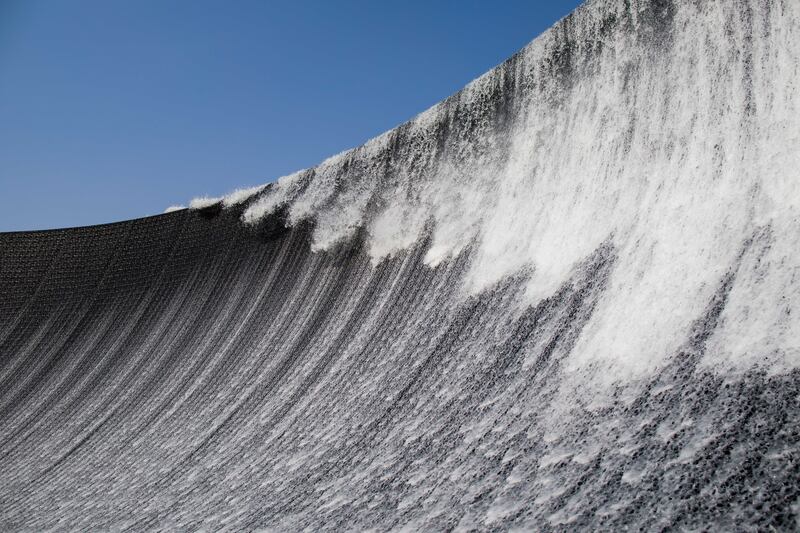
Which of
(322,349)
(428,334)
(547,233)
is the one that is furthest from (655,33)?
(322,349)

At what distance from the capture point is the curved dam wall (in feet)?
4.73

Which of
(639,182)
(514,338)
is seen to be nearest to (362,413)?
(514,338)

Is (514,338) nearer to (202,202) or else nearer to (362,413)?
(362,413)

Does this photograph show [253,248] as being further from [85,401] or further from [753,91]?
[753,91]

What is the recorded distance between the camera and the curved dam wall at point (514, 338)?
1.44 meters

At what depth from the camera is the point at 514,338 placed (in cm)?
232

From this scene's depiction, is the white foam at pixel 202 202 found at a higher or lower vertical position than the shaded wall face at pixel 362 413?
higher

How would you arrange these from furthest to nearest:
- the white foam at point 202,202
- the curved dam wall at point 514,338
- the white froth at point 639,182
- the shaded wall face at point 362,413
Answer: the white foam at point 202,202 < the white froth at point 639,182 < the curved dam wall at point 514,338 < the shaded wall face at point 362,413

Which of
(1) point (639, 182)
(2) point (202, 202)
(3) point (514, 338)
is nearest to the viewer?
(3) point (514, 338)

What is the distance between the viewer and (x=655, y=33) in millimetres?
2895

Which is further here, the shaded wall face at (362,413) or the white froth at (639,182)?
the white froth at (639,182)

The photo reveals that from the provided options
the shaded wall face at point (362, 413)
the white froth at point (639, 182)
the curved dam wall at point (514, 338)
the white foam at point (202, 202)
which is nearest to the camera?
the shaded wall face at point (362, 413)

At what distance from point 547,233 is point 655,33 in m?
0.99

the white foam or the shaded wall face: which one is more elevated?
the white foam
